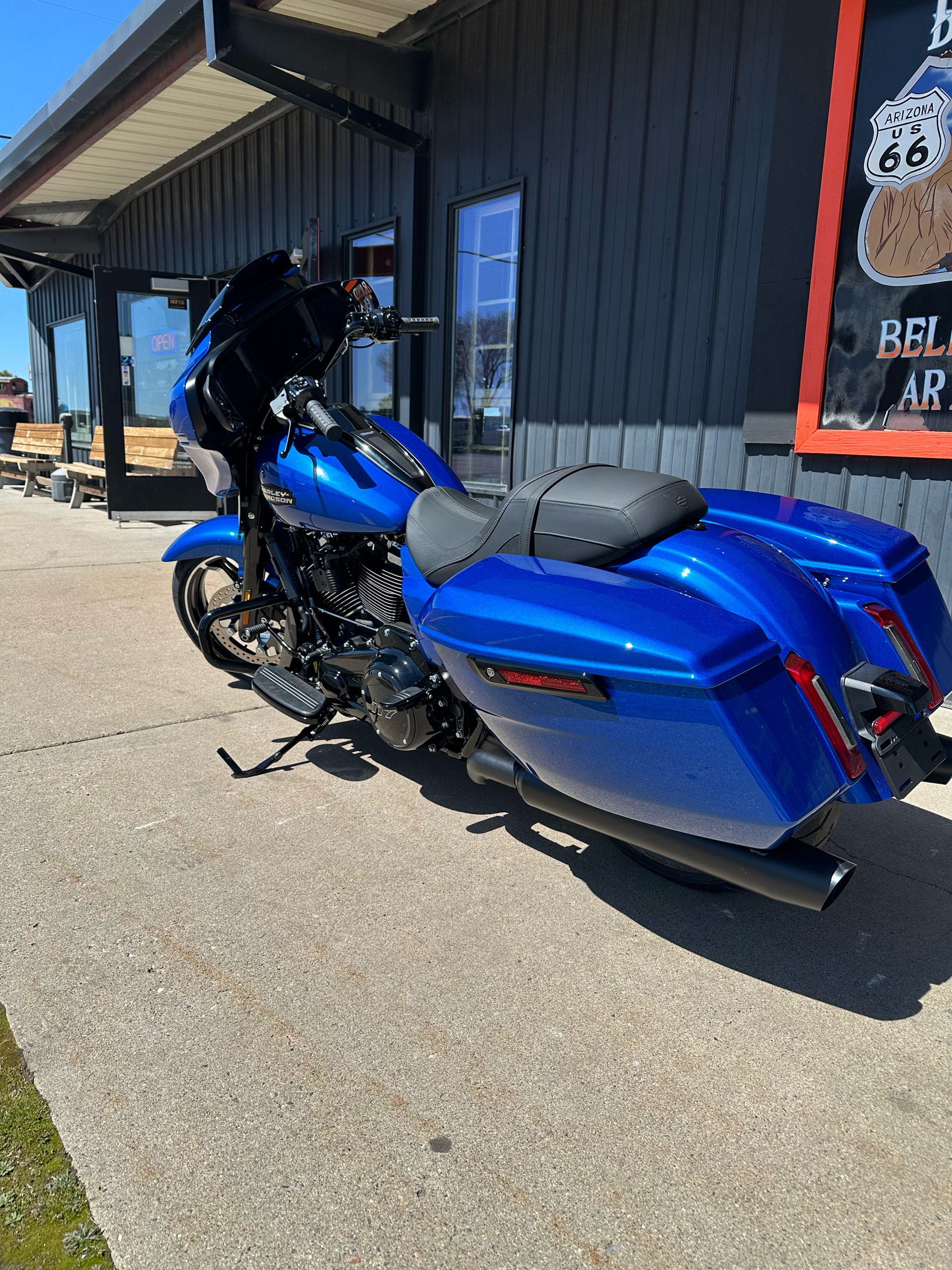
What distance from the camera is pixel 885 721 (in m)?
1.83

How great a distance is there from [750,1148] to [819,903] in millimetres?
465

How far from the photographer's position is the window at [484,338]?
5.82m

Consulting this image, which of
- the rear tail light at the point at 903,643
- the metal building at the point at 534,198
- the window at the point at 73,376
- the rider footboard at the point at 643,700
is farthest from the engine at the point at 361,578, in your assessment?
the window at the point at 73,376

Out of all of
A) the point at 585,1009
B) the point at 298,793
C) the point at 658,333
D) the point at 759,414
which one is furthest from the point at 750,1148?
the point at 658,333

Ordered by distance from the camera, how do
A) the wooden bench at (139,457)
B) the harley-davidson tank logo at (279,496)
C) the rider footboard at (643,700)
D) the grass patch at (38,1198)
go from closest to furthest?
the grass patch at (38,1198)
the rider footboard at (643,700)
the harley-davidson tank logo at (279,496)
the wooden bench at (139,457)

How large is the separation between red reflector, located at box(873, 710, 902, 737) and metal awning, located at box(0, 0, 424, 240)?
5.99 metres

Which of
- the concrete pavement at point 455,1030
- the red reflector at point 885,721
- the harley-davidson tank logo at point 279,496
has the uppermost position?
the harley-davidson tank logo at point 279,496

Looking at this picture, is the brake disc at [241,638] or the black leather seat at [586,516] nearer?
the black leather seat at [586,516]

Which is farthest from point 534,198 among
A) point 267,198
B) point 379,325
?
point 267,198

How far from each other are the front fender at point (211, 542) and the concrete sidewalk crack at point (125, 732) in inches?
26.1

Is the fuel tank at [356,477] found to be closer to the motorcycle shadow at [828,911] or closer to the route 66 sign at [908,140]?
the motorcycle shadow at [828,911]

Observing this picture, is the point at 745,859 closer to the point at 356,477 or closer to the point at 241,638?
the point at 356,477

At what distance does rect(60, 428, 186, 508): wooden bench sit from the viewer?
9.60 m

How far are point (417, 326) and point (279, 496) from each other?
857 millimetres
